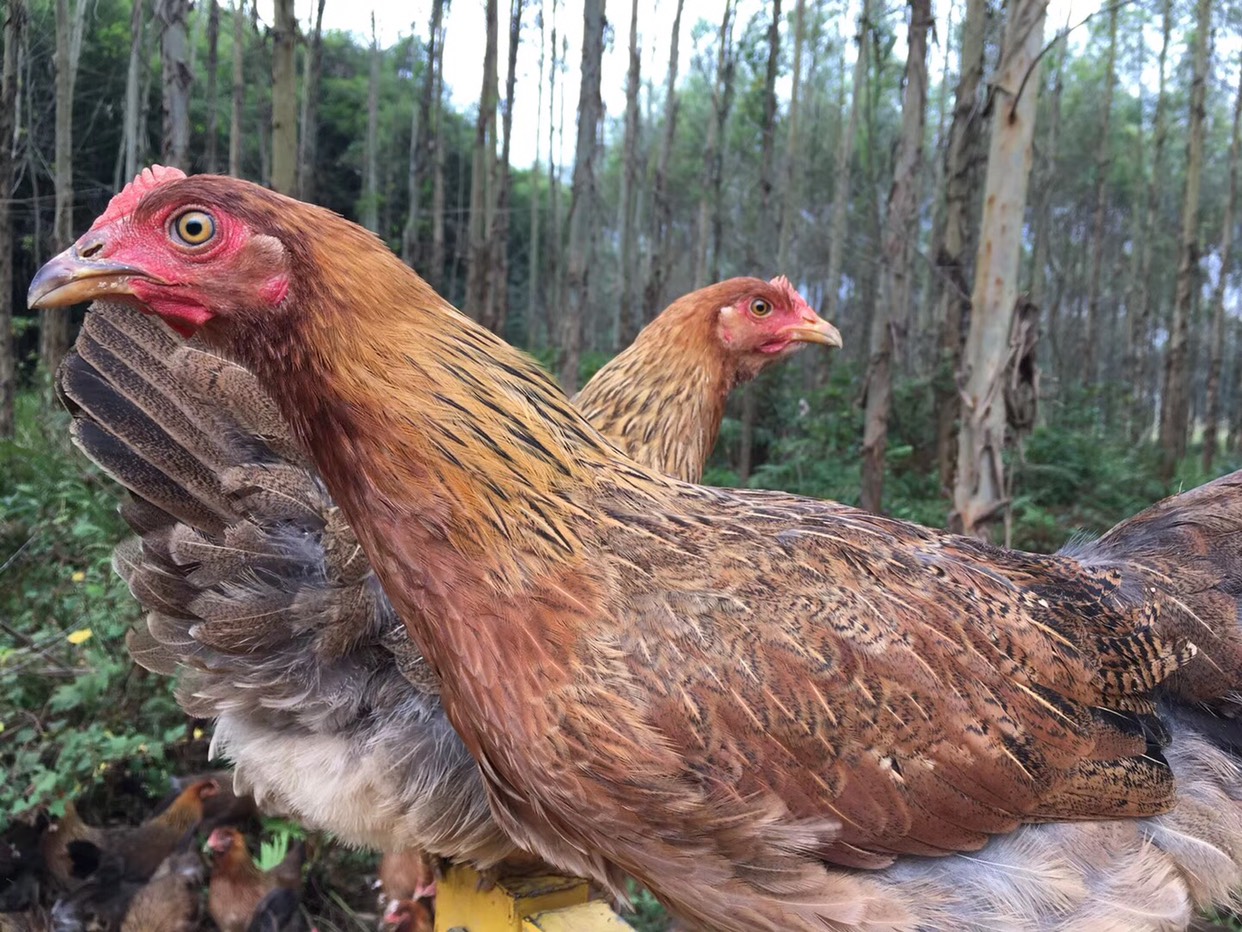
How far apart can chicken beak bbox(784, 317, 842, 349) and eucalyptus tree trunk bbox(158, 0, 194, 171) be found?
3.26 meters

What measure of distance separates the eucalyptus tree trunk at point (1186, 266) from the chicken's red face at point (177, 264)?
15.3m

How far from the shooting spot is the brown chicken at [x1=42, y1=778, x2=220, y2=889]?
3.46 metres

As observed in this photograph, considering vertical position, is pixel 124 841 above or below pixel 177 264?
below

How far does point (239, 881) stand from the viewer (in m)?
3.59

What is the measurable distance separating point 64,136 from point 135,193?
5.29 metres

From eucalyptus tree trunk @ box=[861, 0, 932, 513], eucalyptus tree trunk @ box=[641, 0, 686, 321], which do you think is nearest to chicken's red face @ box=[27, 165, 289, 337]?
eucalyptus tree trunk @ box=[861, 0, 932, 513]

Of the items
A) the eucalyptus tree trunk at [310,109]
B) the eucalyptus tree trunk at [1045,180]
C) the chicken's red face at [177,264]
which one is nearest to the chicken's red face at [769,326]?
the chicken's red face at [177,264]

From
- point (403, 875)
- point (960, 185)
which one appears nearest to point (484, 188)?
point (960, 185)

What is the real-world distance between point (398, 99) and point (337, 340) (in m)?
26.2

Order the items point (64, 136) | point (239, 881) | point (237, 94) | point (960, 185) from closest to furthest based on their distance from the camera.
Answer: point (239, 881) → point (64, 136) → point (960, 185) → point (237, 94)

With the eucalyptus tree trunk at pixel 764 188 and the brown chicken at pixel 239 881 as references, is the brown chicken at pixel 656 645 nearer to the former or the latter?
the brown chicken at pixel 239 881

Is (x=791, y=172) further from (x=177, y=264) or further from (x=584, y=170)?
(x=177, y=264)

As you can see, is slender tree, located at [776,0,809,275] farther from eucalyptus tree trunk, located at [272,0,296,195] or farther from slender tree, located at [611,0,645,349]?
eucalyptus tree trunk, located at [272,0,296,195]

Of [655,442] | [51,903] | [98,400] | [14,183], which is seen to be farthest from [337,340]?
[14,183]
